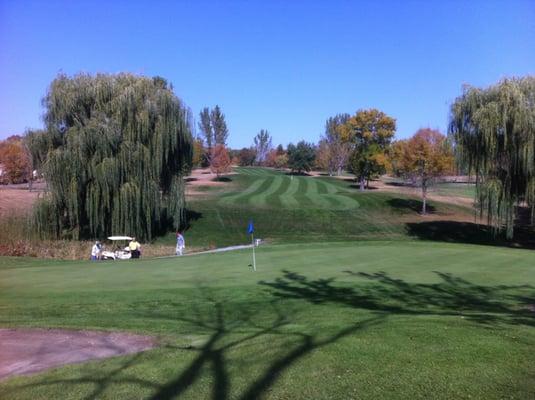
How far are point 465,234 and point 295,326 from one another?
3656 centimetres

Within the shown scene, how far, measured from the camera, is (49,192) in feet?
101

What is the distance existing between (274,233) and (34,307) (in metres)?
31.7

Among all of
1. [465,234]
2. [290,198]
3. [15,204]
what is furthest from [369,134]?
[15,204]

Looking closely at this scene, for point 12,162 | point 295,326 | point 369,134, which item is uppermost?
point 369,134

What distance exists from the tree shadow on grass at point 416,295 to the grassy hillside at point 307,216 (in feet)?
78.2

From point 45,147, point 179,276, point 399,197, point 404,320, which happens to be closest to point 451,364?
point 404,320

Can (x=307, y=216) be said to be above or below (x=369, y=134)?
below

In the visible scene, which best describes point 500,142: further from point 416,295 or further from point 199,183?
point 199,183

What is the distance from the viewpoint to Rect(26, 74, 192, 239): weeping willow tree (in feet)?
100

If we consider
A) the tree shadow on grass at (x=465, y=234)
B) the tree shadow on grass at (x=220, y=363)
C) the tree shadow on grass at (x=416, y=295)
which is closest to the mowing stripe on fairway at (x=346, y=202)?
the tree shadow on grass at (x=465, y=234)

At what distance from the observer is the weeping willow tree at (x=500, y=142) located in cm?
3048

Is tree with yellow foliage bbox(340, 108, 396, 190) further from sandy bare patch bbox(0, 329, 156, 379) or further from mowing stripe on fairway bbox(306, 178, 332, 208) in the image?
sandy bare patch bbox(0, 329, 156, 379)

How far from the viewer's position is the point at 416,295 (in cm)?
1286

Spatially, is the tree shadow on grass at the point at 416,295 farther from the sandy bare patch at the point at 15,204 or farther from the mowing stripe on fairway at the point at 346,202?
the mowing stripe on fairway at the point at 346,202
